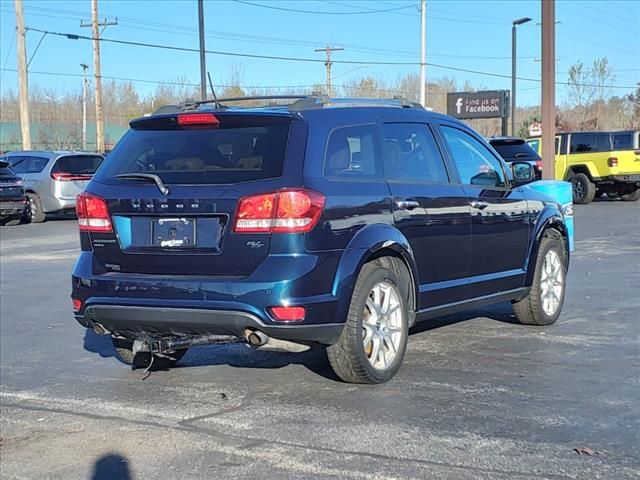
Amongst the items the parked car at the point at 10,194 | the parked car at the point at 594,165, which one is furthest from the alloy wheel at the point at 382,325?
the parked car at the point at 594,165

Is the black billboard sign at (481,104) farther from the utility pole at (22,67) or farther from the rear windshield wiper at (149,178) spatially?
the rear windshield wiper at (149,178)

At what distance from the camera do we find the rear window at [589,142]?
941 inches

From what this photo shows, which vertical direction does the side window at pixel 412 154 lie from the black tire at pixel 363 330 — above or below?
above

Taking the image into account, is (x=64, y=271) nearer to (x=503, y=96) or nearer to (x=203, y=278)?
(x=203, y=278)

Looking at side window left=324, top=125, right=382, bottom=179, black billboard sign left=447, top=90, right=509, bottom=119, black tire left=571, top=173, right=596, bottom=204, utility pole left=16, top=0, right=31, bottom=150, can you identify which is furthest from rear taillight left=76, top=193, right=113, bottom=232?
Answer: black billboard sign left=447, top=90, right=509, bottom=119

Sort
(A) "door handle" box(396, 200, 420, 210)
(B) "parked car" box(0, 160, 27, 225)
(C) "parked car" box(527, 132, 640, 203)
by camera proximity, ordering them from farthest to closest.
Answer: (C) "parked car" box(527, 132, 640, 203) < (B) "parked car" box(0, 160, 27, 225) < (A) "door handle" box(396, 200, 420, 210)

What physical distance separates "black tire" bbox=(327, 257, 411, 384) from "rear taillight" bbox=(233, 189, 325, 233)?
0.65 meters

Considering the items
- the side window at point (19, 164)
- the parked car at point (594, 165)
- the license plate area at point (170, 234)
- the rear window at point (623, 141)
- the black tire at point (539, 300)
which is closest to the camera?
the license plate area at point (170, 234)

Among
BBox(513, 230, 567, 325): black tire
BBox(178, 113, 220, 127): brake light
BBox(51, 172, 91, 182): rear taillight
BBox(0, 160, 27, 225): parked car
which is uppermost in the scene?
BBox(178, 113, 220, 127): brake light

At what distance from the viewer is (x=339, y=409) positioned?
5086mm

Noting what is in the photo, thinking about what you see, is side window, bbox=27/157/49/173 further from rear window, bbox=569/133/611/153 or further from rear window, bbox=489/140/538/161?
rear window, bbox=569/133/611/153

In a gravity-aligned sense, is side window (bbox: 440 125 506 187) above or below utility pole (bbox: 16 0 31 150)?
below

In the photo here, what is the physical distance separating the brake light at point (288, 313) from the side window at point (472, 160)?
2.17 meters

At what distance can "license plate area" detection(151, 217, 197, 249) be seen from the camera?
197 inches
